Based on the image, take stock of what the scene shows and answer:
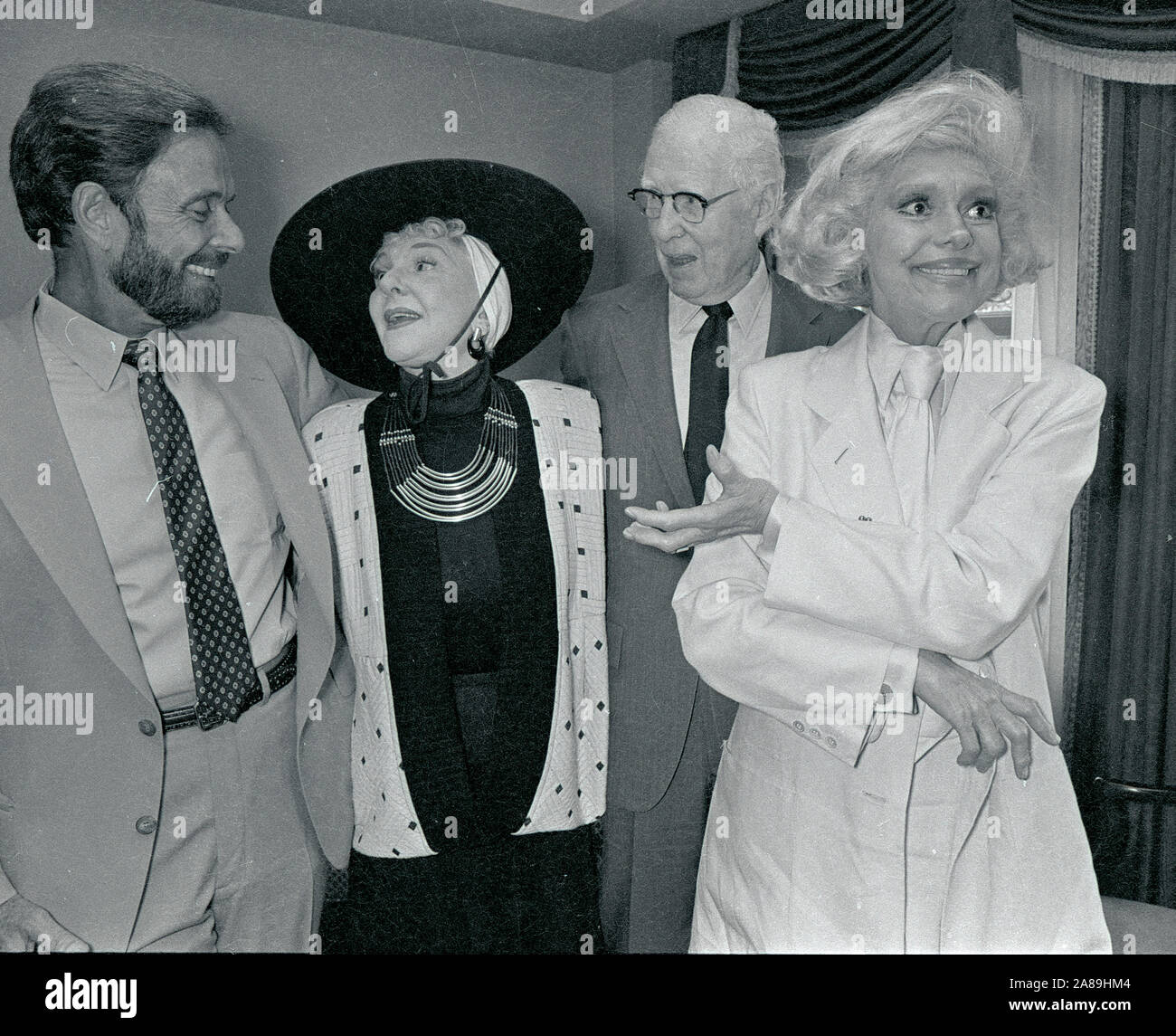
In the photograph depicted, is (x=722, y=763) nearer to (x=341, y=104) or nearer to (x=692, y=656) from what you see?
(x=692, y=656)

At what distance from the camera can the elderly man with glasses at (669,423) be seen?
1728mm

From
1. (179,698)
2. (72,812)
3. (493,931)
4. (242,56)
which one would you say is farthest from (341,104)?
(493,931)

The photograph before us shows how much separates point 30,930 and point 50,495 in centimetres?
72

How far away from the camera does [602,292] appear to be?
1851 mm

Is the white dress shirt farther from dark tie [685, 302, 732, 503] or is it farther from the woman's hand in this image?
the woman's hand

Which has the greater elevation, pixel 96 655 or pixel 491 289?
pixel 491 289

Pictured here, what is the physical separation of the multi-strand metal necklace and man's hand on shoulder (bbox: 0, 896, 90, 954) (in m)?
0.90

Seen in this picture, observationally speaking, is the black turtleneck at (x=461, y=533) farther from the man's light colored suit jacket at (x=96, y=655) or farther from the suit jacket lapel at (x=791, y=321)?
the suit jacket lapel at (x=791, y=321)

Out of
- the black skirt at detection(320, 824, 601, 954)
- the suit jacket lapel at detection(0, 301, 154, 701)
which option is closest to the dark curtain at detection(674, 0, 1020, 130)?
the suit jacket lapel at detection(0, 301, 154, 701)

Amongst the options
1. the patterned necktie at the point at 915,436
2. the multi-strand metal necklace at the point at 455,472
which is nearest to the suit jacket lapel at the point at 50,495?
the multi-strand metal necklace at the point at 455,472

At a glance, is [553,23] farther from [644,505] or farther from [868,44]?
[644,505]

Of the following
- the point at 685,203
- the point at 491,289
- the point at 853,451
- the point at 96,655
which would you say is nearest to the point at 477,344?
the point at 491,289

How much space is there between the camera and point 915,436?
63.0 inches
